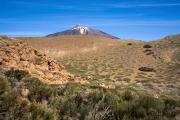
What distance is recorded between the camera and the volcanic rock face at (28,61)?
11.6 m

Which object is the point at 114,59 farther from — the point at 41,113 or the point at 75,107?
the point at 41,113

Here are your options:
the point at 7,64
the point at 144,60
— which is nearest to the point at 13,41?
the point at 7,64

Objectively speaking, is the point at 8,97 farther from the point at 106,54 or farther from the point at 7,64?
the point at 106,54

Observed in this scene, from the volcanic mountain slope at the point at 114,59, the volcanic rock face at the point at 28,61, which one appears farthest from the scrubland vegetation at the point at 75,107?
the volcanic mountain slope at the point at 114,59

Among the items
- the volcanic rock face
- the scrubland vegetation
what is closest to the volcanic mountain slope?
the volcanic rock face

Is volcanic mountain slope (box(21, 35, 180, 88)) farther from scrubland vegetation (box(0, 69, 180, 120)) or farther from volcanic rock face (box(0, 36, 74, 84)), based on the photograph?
scrubland vegetation (box(0, 69, 180, 120))

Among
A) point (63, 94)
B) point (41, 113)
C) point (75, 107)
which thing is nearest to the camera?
point (41, 113)

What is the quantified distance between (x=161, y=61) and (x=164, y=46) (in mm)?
10776

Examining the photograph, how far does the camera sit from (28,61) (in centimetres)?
1303

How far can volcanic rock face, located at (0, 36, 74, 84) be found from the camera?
38.1ft

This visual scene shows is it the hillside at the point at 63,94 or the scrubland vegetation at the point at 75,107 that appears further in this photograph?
the hillside at the point at 63,94

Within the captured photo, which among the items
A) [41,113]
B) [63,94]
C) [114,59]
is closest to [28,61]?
[63,94]

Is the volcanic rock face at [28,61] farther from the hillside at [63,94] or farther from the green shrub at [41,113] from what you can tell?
the green shrub at [41,113]

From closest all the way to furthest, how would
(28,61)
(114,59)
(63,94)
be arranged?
(63,94)
(28,61)
(114,59)
